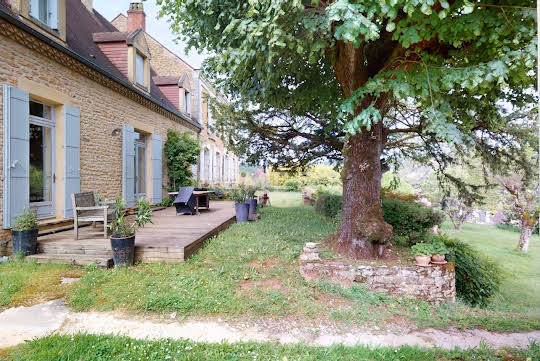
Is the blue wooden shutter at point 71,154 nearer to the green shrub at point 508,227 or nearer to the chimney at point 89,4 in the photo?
the chimney at point 89,4

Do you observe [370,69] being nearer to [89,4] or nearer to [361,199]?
[361,199]

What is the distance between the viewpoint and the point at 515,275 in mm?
9258

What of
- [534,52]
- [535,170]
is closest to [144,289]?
[534,52]

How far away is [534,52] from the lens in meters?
2.95

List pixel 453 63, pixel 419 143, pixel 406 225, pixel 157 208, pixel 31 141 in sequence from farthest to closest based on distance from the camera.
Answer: pixel 157 208 < pixel 419 143 < pixel 406 225 < pixel 31 141 < pixel 453 63

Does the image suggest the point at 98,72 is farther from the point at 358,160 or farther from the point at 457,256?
the point at 457,256

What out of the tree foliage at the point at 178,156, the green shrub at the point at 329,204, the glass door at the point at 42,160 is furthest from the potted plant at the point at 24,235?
the green shrub at the point at 329,204

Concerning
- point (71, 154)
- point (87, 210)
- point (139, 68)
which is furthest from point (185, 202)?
point (139, 68)

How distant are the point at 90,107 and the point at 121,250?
4445mm

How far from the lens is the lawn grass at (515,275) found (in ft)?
19.7

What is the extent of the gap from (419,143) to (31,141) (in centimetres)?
997

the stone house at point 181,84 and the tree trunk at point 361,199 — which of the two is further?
the stone house at point 181,84

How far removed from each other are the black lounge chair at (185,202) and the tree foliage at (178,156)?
2599mm

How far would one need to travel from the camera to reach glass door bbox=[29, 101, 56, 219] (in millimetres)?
5723
